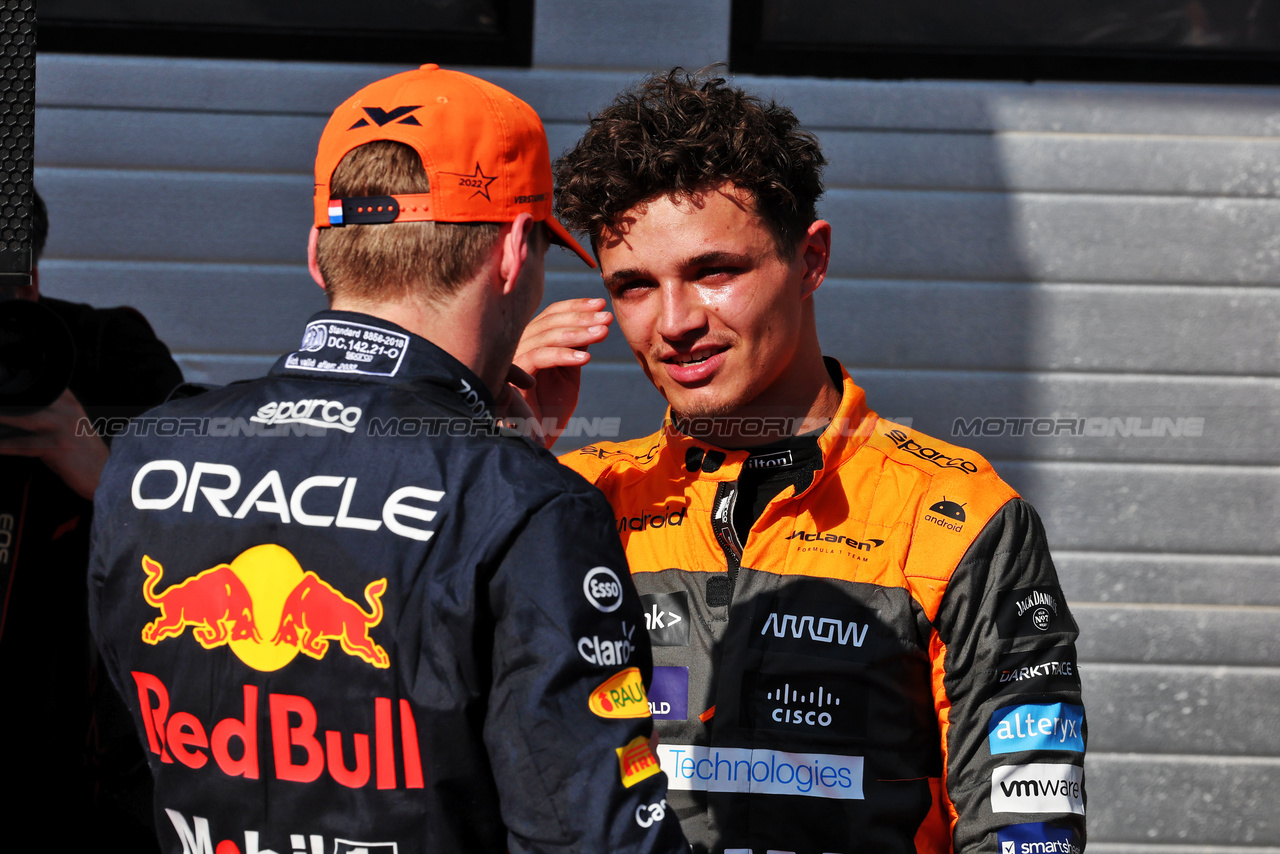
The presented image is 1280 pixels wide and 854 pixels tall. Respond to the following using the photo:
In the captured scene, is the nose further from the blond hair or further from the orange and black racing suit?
the blond hair

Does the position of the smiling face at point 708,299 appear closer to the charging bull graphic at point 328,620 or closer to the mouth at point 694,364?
the mouth at point 694,364

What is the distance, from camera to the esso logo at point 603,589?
1.13 m

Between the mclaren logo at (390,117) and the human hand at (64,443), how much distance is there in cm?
100

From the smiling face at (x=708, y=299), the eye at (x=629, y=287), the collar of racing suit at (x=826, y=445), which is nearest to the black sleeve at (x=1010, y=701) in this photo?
the collar of racing suit at (x=826, y=445)

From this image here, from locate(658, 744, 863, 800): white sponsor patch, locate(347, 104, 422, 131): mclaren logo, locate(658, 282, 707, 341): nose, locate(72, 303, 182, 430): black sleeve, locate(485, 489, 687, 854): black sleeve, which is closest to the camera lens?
locate(485, 489, 687, 854): black sleeve

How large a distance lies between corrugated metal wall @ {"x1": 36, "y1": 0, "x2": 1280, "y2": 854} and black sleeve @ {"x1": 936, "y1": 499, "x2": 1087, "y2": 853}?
1419 mm

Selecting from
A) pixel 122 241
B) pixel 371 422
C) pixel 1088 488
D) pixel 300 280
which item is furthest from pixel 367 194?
pixel 1088 488

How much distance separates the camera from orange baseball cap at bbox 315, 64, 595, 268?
1283 millimetres

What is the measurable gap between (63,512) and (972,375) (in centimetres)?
248

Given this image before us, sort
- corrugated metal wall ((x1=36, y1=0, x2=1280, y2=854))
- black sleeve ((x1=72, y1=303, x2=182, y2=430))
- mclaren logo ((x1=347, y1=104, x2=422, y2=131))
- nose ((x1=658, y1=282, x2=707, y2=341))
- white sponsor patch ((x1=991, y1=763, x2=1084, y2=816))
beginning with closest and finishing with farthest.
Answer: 1. mclaren logo ((x1=347, y1=104, x2=422, y2=131))
2. white sponsor patch ((x1=991, y1=763, x2=1084, y2=816))
3. nose ((x1=658, y1=282, x2=707, y2=341))
4. black sleeve ((x1=72, y1=303, x2=182, y2=430))
5. corrugated metal wall ((x1=36, y1=0, x2=1280, y2=854))

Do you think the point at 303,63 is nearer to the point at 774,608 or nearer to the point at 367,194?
the point at 367,194

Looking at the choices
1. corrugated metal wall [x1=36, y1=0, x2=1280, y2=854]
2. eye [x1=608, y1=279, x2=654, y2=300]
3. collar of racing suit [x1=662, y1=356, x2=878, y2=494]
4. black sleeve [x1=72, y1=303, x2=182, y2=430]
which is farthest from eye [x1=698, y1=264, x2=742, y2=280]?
black sleeve [x1=72, y1=303, x2=182, y2=430]

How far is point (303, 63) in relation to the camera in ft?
9.89

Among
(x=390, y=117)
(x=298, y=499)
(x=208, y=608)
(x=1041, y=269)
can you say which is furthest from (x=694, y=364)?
(x=1041, y=269)
